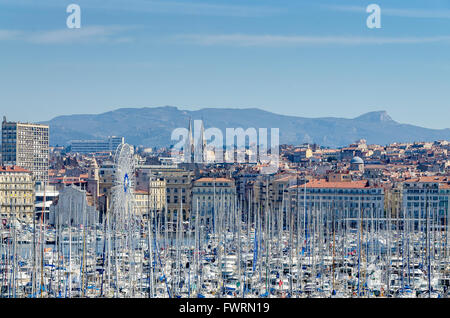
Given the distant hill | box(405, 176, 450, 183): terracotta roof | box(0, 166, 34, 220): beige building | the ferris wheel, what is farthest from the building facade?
the ferris wheel

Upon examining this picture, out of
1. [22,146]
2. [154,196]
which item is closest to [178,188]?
[154,196]

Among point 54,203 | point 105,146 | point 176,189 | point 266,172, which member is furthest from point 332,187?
point 105,146

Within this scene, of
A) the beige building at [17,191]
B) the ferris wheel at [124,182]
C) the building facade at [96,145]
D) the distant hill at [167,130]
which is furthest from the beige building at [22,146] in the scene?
the ferris wheel at [124,182]

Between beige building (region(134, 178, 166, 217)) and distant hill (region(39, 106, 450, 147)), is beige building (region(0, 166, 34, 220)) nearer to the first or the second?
distant hill (region(39, 106, 450, 147))

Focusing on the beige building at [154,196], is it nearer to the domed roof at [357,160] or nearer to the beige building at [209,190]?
the beige building at [209,190]

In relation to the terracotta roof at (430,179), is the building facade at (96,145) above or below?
above
